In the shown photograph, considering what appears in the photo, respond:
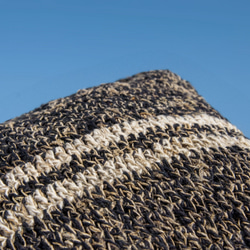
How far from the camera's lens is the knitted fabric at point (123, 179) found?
46cm

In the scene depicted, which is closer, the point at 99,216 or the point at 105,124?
the point at 99,216

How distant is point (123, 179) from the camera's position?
507 millimetres

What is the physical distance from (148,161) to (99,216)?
12cm

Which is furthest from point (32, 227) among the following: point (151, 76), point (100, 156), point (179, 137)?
point (151, 76)

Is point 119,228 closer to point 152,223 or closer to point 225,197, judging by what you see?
point 152,223

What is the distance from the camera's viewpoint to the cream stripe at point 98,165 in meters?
0.48

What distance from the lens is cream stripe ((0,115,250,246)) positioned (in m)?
0.48

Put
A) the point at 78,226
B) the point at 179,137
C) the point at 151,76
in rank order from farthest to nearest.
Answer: the point at 151,76, the point at 179,137, the point at 78,226

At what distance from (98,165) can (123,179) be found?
0.14 ft

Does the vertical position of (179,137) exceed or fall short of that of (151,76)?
it falls short

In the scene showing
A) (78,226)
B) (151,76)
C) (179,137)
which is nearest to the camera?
(78,226)

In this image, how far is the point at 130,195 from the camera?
492 millimetres

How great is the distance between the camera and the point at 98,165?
516mm

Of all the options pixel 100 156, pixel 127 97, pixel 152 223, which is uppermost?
pixel 127 97
